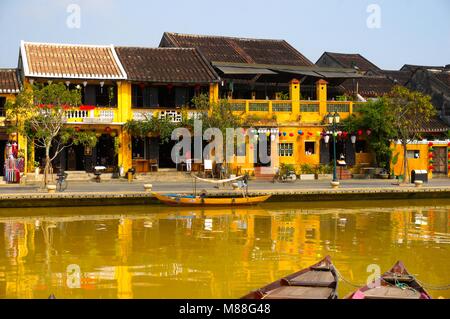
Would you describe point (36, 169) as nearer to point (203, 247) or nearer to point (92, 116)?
point (92, 116)

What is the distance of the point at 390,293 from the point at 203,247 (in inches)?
295

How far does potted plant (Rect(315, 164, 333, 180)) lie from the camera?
3312 centimetres

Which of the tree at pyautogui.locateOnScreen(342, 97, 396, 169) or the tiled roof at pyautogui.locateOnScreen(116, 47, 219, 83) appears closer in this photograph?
the tiled roof at pyautogui.locateOnScreen(116, 47, 219, 83)

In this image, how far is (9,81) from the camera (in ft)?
104

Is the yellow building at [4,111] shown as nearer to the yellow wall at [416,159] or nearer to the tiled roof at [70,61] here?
the tiled roof at [70,61]

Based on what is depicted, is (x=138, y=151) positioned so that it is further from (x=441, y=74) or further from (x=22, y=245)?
(x=441, y=74)

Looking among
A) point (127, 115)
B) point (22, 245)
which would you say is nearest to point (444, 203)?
point (127, 115)

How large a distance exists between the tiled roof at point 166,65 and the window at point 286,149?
4781mm

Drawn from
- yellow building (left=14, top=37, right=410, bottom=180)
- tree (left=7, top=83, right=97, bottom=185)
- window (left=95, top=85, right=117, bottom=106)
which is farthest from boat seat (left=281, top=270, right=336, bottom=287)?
window (left=95, top=85, right=117, bottom=106)

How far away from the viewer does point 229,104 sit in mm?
31344

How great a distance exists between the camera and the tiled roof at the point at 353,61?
44.0 meters

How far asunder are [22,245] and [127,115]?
15.6 m

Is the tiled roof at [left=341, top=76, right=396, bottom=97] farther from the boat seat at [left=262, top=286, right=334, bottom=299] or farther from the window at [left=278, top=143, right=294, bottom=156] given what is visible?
the boat seat at [left=262, top=286, right=334, bottom=299]

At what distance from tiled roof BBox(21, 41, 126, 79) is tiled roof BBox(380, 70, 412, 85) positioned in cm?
1887
